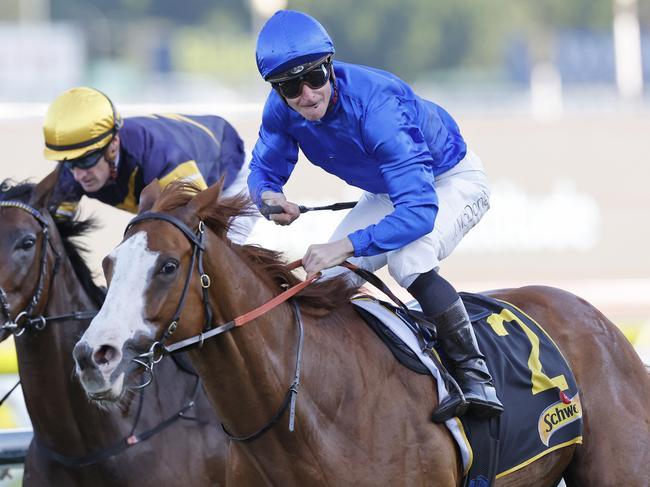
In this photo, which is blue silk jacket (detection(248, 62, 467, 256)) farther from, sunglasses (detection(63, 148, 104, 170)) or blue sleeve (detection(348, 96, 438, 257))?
sunglasses (detection(63, 148, 104, 170))

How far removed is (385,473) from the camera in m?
3.14

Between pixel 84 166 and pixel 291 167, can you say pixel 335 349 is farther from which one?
pixel 84 166

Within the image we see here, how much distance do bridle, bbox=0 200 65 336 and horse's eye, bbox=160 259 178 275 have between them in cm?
127

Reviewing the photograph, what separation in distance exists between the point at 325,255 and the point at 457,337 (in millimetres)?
555

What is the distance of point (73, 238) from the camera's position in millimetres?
4363

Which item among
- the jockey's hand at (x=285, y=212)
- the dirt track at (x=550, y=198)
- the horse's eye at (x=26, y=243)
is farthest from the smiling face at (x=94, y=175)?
the dirt track at (x=550, y=198)

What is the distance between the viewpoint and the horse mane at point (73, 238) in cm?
419

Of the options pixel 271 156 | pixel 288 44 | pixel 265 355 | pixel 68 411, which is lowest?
pixel 68 411

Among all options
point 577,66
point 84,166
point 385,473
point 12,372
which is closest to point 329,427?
point 385,473

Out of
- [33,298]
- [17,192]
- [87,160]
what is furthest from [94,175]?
[33,298]

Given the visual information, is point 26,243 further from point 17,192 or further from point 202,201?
point 202,201

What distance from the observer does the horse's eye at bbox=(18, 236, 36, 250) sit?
4.02m

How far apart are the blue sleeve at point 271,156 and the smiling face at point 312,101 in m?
0.24

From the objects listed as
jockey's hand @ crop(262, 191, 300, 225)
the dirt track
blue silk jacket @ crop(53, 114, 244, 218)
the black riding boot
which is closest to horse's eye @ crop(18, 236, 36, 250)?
blue silk jacket @ crop(53, 114, 244, 218)
